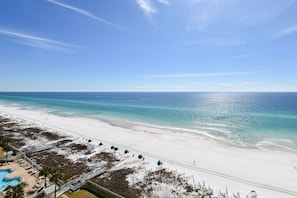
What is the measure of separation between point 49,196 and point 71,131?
29351 millimetres

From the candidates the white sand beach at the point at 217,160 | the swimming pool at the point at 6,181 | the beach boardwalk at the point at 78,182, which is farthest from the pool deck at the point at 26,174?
the white sand beach at the point at 217,160

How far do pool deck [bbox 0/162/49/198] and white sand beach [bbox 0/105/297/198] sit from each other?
15.1 m

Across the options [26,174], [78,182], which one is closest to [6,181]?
[26,174]

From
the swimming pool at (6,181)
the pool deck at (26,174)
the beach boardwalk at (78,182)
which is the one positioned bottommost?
the swimming pool at (6,181)

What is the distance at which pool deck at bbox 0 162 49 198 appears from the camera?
19766mm

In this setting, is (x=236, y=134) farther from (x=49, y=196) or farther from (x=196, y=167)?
(x=49, y=196)

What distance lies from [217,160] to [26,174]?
2972 centimetres

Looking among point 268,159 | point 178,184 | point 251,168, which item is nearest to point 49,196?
point 178,184

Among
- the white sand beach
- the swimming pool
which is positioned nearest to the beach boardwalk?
the swimming pool

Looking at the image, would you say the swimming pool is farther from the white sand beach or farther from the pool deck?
the white sand beach

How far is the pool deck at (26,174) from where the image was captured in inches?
778

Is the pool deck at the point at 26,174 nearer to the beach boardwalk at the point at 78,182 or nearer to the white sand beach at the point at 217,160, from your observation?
the beach boardwalk at the point at 78,182

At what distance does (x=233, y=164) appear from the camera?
27.5 meters

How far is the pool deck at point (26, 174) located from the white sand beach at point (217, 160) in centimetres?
1513
